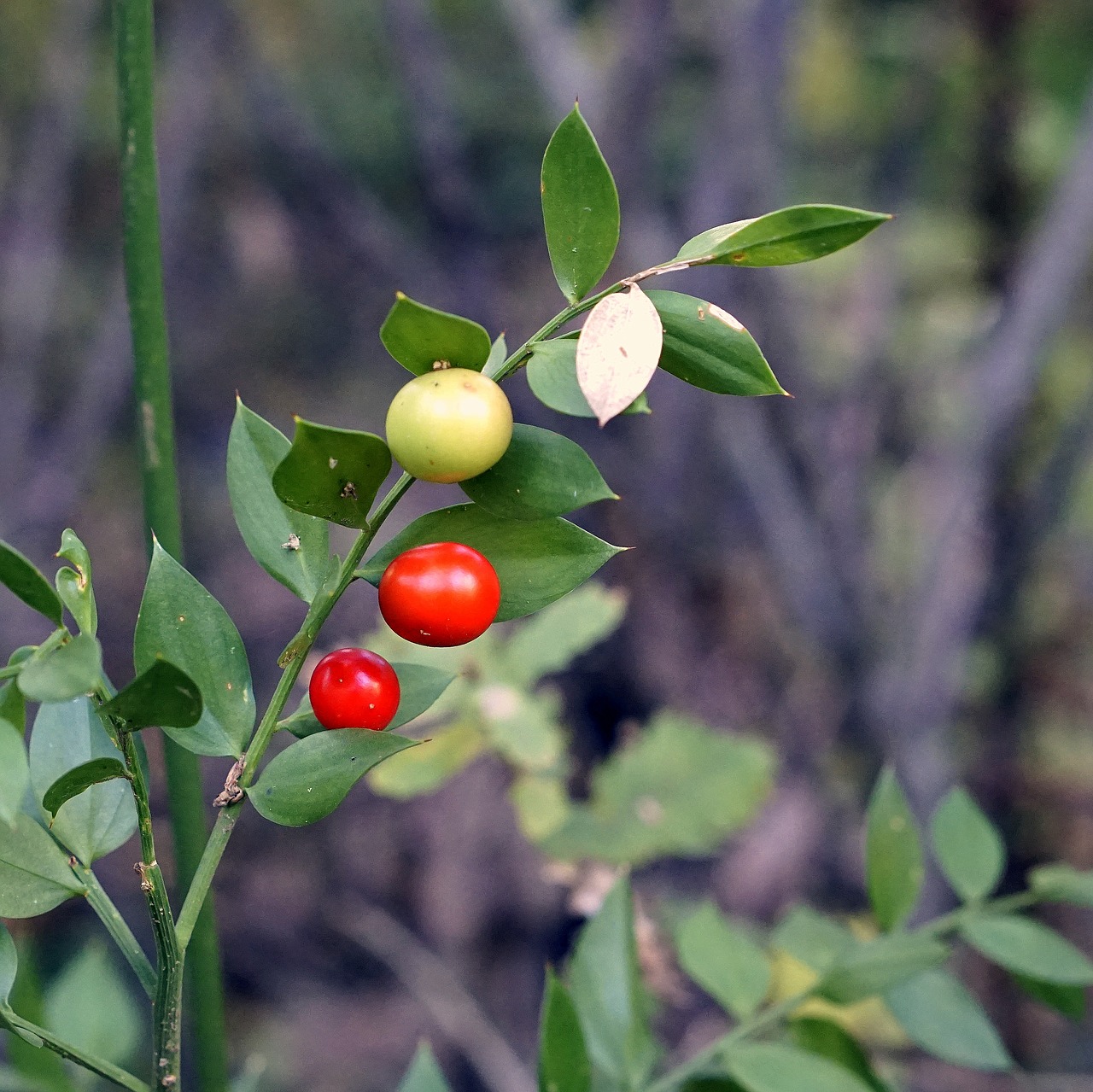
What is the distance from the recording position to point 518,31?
1.82m

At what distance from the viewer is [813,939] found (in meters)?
0.67

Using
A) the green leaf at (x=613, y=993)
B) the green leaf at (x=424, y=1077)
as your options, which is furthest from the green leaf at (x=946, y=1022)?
the green leaf at (x=424, y=1077)

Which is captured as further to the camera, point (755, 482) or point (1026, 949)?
point (755, 482)

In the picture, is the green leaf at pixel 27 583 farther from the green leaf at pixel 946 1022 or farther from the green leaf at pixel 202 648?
the green leaf at pixel 946 1022

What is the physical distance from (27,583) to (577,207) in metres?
0.19

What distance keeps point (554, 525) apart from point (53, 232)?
2427 millimetres

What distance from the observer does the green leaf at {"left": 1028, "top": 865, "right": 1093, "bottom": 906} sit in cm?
62

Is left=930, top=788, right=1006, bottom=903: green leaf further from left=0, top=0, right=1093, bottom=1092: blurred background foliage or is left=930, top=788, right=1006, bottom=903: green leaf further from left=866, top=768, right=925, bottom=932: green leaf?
left=0, top=0, right=1093, bottom=1092: blurred background foliage

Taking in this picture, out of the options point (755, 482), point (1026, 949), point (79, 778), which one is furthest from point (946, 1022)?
point (755, 482)

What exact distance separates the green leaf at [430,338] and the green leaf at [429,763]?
1.81 ft

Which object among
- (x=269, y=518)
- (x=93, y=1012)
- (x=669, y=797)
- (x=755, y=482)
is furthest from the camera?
(x=755, y=482)

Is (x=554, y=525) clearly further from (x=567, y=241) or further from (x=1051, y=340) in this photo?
(x=1051, y=340)

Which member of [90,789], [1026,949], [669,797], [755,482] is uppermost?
[90,789]

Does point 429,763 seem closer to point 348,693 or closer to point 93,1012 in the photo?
point 93,1012
